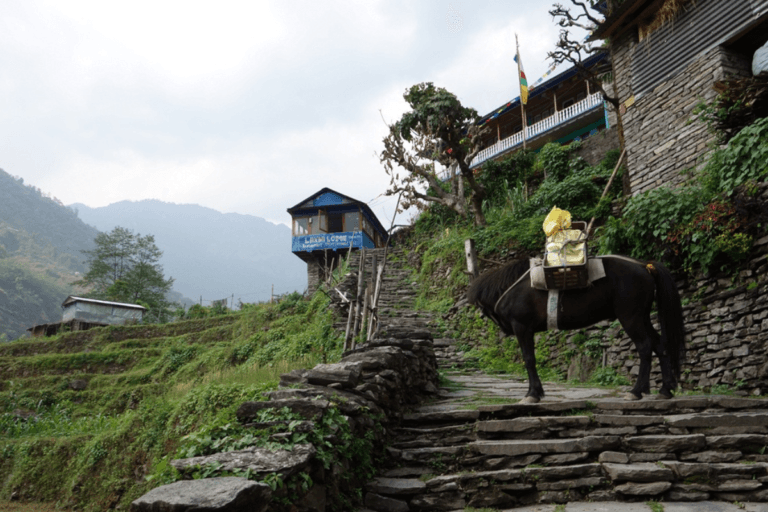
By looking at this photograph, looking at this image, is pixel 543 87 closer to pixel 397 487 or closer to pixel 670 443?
pixel 670 443

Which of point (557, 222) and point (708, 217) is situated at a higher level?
point (708, 217)

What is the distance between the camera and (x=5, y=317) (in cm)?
5547

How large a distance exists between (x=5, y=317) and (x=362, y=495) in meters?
66.8

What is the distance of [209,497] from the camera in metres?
2.29

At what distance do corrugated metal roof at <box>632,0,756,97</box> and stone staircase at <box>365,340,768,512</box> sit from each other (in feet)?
30.1

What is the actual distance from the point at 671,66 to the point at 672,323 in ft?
29.3

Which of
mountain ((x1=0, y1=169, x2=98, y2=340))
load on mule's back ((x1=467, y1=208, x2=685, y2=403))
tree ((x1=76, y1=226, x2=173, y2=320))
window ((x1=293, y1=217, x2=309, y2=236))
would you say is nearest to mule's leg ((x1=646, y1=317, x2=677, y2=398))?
load on mule's back ((x1=467, y1=208, x2=685, y2=403))

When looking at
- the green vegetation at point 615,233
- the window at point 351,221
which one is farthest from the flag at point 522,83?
the window at point 351,221

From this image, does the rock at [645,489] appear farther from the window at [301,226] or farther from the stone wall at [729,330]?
the window at [301,226]

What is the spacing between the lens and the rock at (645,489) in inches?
145

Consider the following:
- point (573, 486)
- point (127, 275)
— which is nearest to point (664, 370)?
point (573, 486)

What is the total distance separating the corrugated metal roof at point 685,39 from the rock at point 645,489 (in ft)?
34.9

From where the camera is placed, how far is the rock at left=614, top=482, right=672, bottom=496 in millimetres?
3693

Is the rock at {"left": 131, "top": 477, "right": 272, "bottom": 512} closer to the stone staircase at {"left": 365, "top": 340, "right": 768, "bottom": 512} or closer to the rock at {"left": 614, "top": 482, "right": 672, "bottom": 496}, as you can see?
the stone staircase at {"left": 365, "top": 340, "right": 768, "bottom": 512}
